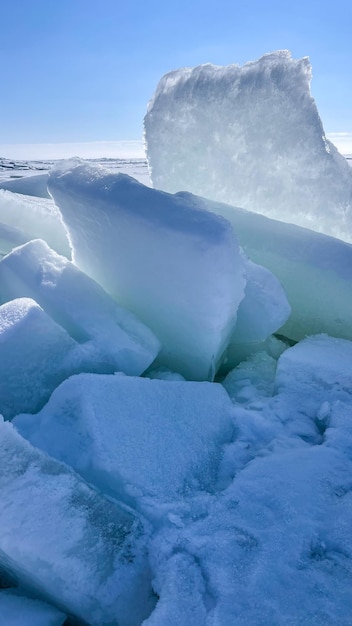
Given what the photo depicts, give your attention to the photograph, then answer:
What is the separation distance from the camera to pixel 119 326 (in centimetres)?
181

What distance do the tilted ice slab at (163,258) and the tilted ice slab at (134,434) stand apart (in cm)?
35

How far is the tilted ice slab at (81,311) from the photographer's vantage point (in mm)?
1690

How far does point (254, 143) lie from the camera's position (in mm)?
2676

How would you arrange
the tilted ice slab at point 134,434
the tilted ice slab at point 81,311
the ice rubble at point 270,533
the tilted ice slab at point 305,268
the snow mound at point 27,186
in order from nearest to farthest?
1. the ice rubble at point 270,533
2. the tilted ice slab at point 134,434
3. the tilted ice slab at point 81,311
4. the tilted ice slab at point 305,268
5. the snow mound at point 27,186

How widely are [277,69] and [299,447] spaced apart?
79.0 inches

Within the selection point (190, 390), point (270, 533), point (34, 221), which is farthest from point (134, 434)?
point (34, 221)

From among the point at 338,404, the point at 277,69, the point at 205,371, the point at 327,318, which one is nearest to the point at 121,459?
the point at 205,371

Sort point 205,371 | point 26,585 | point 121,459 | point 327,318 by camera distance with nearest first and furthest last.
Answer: point 26,585, point 121,459, point 205,371, point 327,318

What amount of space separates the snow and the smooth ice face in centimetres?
230

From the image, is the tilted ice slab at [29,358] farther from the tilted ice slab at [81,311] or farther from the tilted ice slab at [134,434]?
the tilted ice slab at [134,434]

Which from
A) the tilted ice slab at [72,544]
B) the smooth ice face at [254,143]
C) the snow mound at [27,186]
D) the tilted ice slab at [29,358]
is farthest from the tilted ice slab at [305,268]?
the snow mound at [27,186]

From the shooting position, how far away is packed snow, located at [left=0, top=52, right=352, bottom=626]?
41.0 inches

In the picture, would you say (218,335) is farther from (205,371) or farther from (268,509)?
(268,509)

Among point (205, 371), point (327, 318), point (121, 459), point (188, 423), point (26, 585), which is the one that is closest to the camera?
point (26, 585)
